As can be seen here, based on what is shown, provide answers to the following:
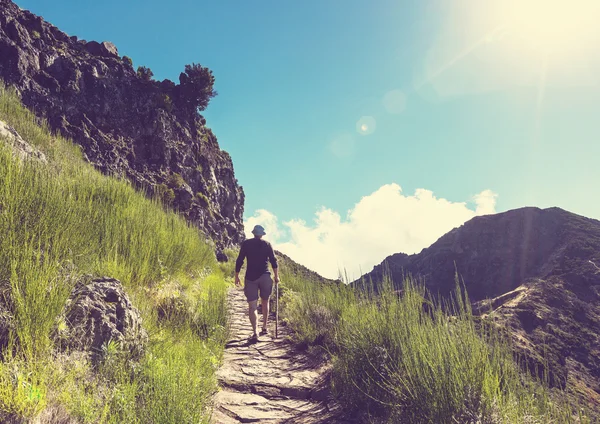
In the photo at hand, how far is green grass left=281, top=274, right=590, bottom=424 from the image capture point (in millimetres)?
2121

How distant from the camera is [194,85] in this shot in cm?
4488

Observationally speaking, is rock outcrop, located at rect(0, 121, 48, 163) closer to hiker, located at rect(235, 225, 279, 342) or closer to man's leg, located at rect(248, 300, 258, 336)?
hiker, located at rect(235, 225, 279, 342)

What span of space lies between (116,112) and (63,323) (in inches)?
1483

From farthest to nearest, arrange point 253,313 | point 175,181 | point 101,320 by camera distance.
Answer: point 175,181
point 253,313
point 101,320

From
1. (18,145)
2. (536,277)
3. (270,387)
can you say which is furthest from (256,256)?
(536,277)

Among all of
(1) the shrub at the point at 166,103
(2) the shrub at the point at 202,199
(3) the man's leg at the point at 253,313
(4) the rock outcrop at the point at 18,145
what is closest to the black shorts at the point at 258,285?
(3) the man's leg at the point at 253,313

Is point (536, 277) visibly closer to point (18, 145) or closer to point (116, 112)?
point (18, 145)

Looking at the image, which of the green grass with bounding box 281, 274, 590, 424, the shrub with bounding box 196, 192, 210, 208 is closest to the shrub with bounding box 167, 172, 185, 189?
the shrub with bounding box 196, 192, 210, 208

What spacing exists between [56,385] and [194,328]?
97.5 inches

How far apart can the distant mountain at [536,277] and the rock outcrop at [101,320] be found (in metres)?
2.84

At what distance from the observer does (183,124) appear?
4231cm

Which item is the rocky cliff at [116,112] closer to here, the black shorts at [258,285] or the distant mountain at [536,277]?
the black shorts at [258,285]

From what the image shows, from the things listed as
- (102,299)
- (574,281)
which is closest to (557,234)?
(574,281)

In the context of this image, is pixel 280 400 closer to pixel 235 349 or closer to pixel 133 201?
pixel 235 349
